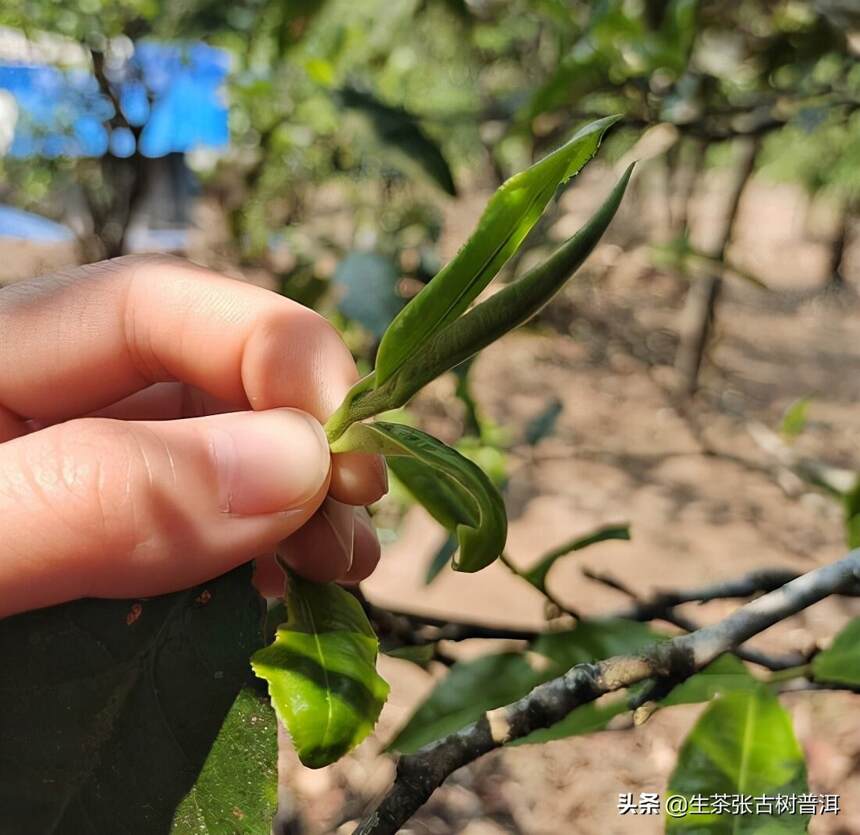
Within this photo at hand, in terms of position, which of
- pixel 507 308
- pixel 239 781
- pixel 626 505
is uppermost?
pixel 507 308

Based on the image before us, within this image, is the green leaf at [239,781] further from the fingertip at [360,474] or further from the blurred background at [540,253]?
the blurred background at [540,253]

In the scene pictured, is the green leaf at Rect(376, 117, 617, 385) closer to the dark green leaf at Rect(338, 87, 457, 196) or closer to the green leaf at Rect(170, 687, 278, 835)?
the green leaf at Rect(170, 687, 278, 835)

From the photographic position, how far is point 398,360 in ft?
1.29

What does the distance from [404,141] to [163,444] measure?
777mm

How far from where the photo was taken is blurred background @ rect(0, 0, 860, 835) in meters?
1.22

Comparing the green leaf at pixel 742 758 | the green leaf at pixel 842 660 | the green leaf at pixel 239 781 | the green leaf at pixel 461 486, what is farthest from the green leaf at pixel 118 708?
the green leaf at pixel 842 660

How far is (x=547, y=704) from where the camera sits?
1.44 ft

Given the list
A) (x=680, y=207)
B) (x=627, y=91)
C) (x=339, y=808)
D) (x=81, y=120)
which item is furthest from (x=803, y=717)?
(x=81, y=120)

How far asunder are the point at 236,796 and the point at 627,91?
3.55 feet

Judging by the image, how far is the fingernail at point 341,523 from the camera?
58cm

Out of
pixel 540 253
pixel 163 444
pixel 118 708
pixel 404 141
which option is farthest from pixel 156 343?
pixel 540 253

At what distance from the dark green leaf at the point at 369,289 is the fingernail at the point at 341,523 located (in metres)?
0.56

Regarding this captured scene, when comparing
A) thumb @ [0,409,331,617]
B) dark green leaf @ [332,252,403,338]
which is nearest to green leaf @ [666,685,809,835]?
thumb @ [0,409,331,617]

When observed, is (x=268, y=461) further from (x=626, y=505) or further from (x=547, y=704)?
(x=626, y=505)
